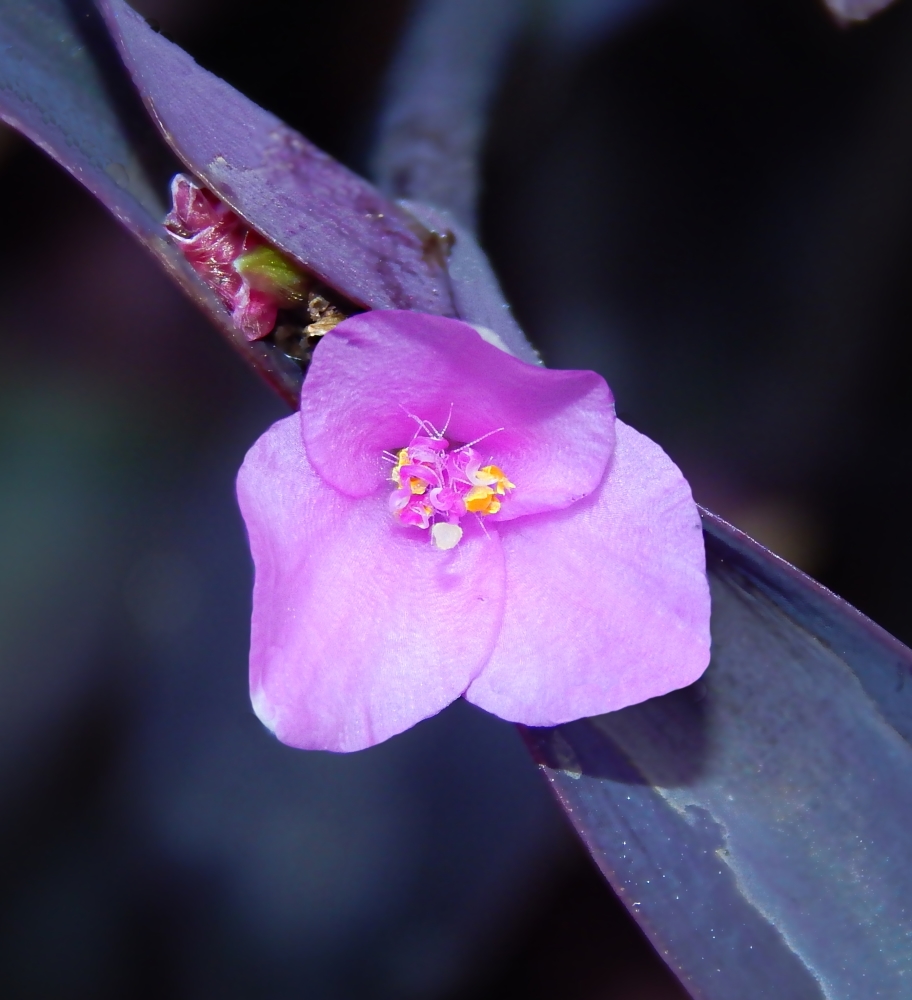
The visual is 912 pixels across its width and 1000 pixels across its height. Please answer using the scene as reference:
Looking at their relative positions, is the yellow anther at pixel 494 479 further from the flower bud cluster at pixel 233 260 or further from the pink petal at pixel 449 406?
the flower bud cluster at pixel 233 260

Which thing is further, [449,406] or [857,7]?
[857,7]

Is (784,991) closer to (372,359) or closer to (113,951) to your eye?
(372,359)

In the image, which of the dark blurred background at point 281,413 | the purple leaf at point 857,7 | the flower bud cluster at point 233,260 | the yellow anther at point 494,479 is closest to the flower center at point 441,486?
the yellow anther at point 494,479

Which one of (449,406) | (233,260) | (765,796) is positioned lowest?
(765,796)

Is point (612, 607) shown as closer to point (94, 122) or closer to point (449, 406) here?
point (449, 406)

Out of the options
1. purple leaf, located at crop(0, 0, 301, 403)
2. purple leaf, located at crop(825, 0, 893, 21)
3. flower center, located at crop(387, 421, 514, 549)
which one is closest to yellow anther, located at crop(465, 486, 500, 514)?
flower center, located at crop(387, 421, 514, 549)

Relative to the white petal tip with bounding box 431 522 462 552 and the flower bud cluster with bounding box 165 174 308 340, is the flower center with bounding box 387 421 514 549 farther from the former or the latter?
the flower bud cluster with bounding box 165 174 308 340

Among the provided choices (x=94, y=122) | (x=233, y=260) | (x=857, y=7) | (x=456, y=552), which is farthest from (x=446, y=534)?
(x=857, y=7)
